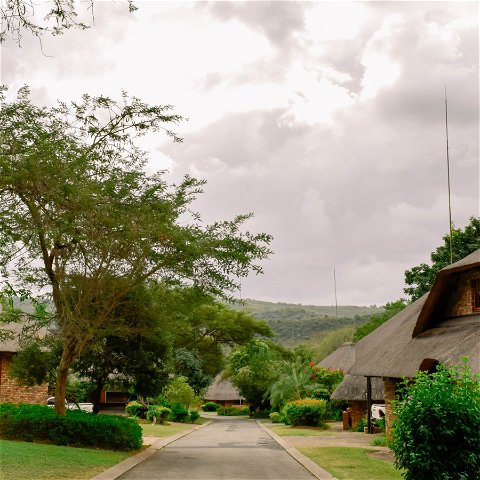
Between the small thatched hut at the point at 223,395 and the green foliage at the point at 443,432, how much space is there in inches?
2702

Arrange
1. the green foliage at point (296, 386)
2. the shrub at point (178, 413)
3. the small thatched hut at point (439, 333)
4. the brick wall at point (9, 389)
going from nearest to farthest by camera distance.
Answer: the small thatched hut at point (439, 333), the brick wall at point (9, 389), the green foliage at point (296, 386), the shrub at point (178, 413)

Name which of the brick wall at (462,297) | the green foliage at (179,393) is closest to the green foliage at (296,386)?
the green foliage at (179,393)

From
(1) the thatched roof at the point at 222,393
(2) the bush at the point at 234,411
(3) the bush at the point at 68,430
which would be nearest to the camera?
(3) the bush at the point at 68,430

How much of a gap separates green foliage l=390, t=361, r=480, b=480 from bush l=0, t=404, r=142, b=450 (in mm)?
12286

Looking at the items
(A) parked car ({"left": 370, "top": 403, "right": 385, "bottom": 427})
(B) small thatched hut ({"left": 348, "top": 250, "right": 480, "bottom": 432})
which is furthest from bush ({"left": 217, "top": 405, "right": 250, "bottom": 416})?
(B) small thatched hut ({"left": 348, "top": 250, "right": 480, "bottom": 432})

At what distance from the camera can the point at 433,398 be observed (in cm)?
1092

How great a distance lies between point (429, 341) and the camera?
2069 centimetres

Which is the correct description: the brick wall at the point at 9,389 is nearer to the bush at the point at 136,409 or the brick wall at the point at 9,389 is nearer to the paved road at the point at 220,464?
the bush at the point at 136,409

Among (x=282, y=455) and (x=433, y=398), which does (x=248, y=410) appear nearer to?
(x=282, y=455)

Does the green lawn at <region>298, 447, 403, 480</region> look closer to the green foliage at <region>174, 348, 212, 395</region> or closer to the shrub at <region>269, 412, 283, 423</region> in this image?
the shrub at <region>269, 412, 283, 423</region>

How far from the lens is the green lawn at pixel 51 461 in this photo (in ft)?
45.6

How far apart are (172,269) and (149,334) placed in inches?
161

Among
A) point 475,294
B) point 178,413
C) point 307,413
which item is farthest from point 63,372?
point 178,413

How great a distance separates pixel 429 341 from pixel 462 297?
239 cm
